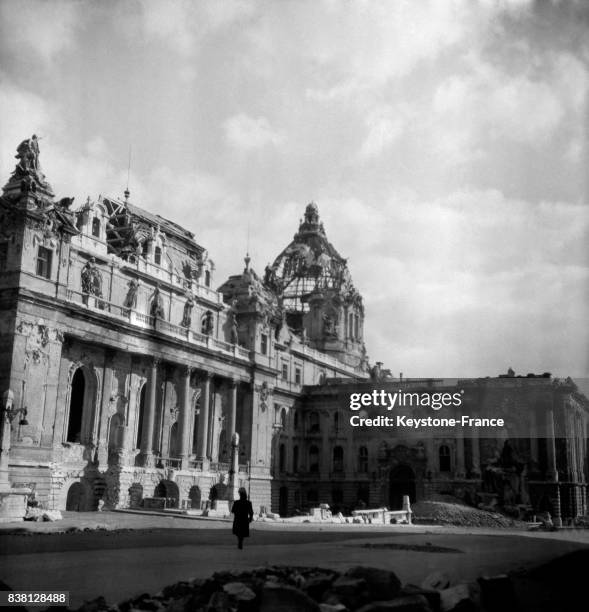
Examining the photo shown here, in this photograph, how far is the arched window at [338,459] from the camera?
76.1 meters

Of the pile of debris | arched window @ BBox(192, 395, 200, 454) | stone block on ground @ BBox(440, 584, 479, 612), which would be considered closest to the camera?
the pile of debris

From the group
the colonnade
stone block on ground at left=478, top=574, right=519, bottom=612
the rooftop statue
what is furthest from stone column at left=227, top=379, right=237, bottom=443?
stone block on ground at left=478, top=574, right=519, bottom=612

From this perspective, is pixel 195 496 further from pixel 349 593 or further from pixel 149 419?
pixel 349 593

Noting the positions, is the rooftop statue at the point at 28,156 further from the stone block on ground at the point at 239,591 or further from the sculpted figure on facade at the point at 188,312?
the stone block on ground at the point at 239,591

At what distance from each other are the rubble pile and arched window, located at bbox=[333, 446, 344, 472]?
19287 millimetres

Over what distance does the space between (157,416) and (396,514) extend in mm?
18446

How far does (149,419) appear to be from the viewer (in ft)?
167

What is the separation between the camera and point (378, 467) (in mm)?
70812

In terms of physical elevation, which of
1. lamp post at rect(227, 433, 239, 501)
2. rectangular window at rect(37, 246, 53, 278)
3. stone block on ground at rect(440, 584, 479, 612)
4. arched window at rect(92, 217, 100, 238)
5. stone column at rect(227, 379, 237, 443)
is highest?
arched window at rect(92, 217, 100, 238)

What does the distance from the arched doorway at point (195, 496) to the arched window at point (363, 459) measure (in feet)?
81.6

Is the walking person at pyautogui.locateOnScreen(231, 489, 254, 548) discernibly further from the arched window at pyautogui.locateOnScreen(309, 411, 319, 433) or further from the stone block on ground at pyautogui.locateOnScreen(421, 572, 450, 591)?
the arched window at pyautogui.locateOnScreen(309, 411, 319, 433)

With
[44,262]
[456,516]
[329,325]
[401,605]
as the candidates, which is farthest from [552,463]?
[401,605]

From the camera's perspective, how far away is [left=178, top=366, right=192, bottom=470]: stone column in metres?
53.8

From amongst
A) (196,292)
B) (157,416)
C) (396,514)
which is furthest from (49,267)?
(396,514)
